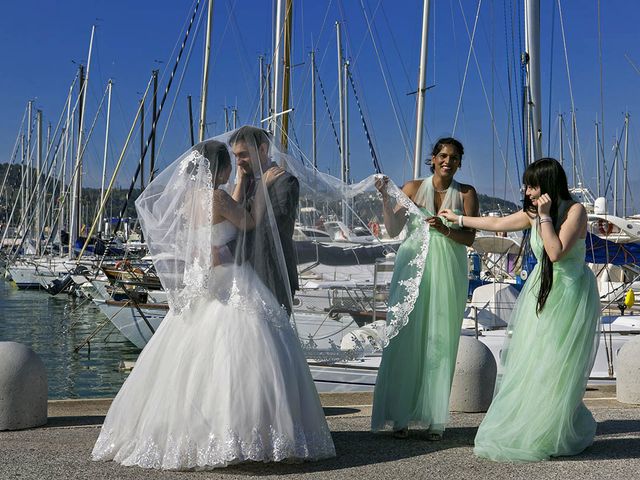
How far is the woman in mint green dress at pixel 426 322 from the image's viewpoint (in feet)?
22.4

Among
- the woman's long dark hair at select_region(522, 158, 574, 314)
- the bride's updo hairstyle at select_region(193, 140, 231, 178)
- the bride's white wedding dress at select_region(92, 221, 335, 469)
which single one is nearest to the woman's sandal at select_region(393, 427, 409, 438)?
the bride's white wedding dress at select_region(92, 221, 335, 469)

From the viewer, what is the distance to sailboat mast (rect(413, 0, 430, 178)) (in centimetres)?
2022

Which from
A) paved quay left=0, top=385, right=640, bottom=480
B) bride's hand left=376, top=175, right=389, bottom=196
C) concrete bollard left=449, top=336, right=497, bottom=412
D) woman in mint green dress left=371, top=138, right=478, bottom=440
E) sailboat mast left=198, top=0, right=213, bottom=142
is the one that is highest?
sailboat mast left=198, top=0, right=213, bottom=142

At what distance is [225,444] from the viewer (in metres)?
5.59

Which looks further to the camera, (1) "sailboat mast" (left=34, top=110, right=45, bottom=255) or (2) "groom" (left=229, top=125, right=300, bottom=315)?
(1) "sailboat mast" (left=34, top=110, right=45, bottom=255)

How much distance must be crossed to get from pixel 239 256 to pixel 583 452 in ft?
8.83

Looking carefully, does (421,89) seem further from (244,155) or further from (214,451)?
(214,451)

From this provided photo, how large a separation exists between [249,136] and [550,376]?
2515 millimetres

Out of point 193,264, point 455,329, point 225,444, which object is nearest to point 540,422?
point 455,329

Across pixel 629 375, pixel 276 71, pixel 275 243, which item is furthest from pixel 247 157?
pixel 276 71

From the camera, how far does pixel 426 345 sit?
22.7ft

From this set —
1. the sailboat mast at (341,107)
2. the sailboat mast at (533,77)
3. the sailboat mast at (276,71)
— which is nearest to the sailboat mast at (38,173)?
the sailboat mast at (341,107)

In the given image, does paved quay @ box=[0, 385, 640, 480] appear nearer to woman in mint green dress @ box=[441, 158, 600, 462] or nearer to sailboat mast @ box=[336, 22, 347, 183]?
woman in mint green dress @ box=[441, 158, 600, 462]

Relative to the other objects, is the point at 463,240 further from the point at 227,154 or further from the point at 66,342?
the point at 66,342
